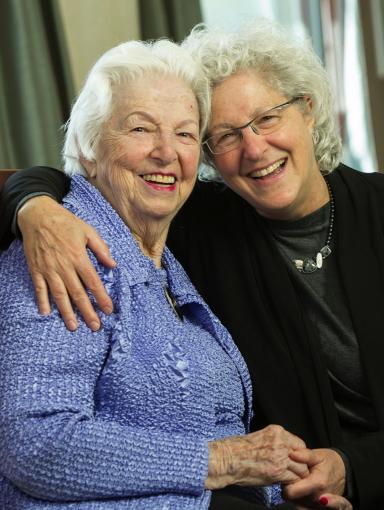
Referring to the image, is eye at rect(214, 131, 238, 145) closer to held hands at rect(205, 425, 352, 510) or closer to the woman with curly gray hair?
the woman with curly gray hair

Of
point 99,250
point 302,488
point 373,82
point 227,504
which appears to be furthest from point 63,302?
point 373,82

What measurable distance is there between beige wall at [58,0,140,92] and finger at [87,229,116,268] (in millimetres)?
2065

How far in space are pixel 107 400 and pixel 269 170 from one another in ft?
2.42

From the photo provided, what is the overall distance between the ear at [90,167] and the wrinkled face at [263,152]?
34 centimetres

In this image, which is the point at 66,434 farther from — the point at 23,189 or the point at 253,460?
the point at 23,189

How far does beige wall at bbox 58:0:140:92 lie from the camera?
3566 mm

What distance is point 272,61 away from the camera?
1971mm

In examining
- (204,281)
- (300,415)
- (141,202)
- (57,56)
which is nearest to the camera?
(141,202)

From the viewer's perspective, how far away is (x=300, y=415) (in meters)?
1.88

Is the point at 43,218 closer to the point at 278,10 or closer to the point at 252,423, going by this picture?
the point at 252,423

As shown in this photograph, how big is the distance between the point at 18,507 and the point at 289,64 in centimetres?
120

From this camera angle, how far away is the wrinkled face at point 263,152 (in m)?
1.94

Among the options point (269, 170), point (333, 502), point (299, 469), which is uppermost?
point (269, 170)

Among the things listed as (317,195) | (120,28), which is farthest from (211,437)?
(120,28)
